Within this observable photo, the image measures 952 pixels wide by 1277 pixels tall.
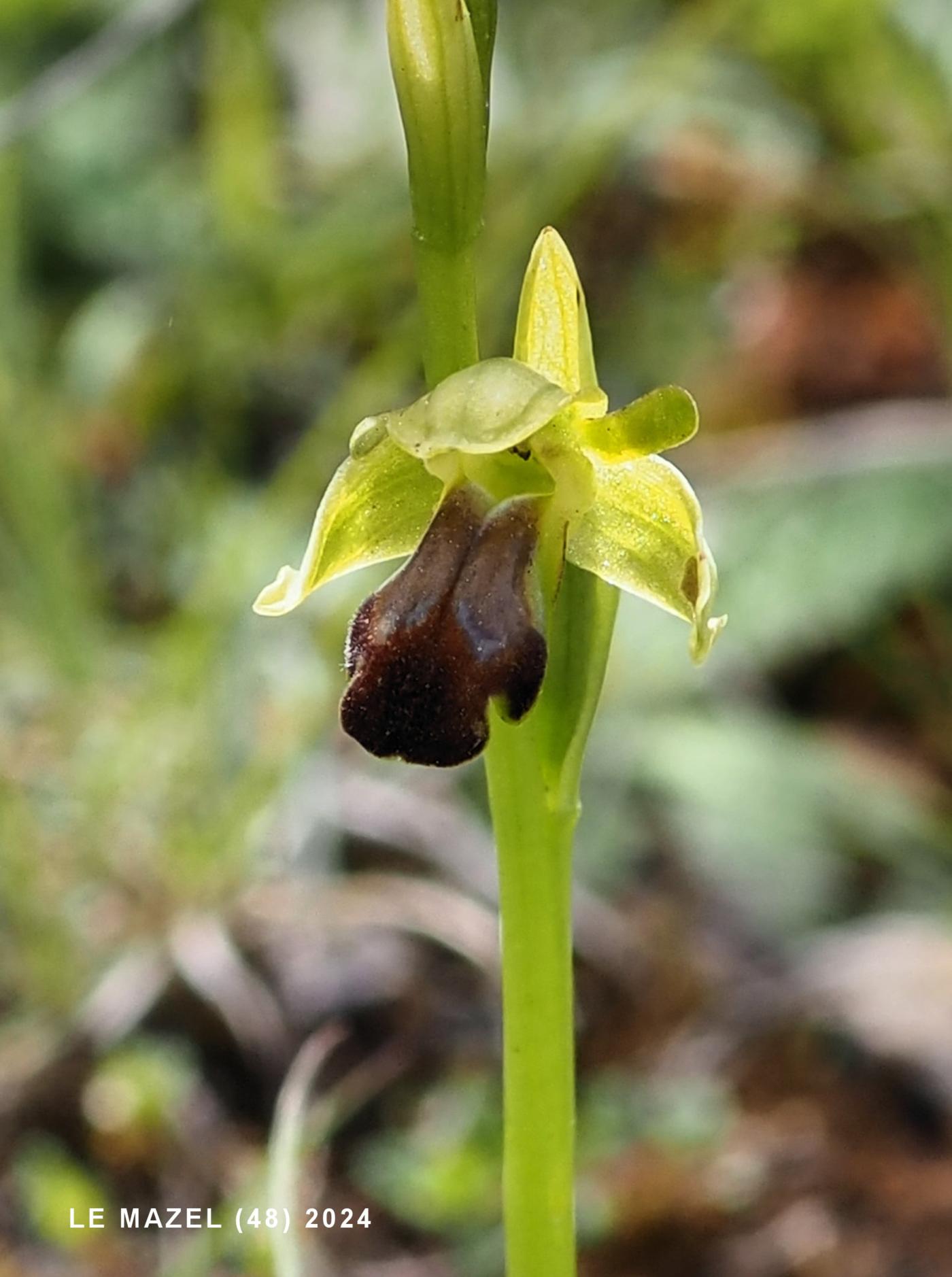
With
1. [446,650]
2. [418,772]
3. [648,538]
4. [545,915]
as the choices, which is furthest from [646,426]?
[418,772]

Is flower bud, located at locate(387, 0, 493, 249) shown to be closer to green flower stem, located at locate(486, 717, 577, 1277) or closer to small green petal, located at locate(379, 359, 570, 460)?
small green petal, located at locate(379, 359, 570, 460)

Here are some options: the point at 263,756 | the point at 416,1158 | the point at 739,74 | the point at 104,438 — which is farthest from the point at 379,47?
the point at 416,1158

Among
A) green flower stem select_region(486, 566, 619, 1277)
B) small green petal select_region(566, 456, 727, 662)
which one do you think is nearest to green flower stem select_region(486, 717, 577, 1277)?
green flower stem select_region(486, 566, 619, 1277)

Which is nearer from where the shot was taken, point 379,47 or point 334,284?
point 334,284

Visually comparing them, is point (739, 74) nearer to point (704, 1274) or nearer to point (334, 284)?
point (334, 284)

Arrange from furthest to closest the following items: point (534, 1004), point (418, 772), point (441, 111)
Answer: point (418, 772) → point (534, 1004) → point (441, 111)

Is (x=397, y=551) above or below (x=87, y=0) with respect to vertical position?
below

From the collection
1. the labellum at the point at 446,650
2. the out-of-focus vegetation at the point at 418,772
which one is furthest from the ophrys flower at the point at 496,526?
the out-of-focus vegetation at the point at 418,772

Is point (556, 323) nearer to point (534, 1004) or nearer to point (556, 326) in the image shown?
point (556, 326)
